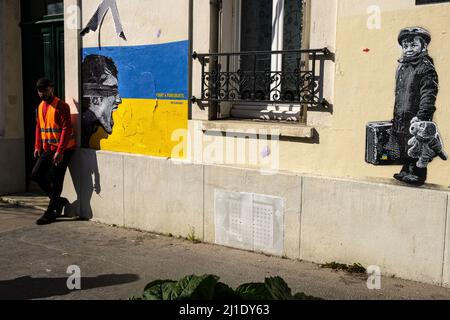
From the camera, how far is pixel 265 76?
5.42 m

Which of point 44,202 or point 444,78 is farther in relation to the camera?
point 44,202

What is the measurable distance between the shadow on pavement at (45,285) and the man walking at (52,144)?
2.10 meters

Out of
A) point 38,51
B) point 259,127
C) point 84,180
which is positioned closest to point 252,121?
point 259,127

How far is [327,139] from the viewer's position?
15.9ft

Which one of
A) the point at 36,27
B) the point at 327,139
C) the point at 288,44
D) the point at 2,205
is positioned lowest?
the point at 2,205

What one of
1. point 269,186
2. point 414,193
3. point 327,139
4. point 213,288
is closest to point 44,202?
point 269,186

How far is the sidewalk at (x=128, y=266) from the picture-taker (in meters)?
4.34

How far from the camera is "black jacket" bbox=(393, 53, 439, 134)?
4285 millimetres

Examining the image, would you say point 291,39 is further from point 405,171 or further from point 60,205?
point 60,205

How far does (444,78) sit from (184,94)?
280 centimetres

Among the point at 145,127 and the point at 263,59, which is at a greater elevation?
the point at 263,59

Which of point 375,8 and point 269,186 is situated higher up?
point 375,8

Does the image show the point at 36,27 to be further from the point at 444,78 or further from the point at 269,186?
the point at 444,78

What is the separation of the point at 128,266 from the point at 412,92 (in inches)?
124
